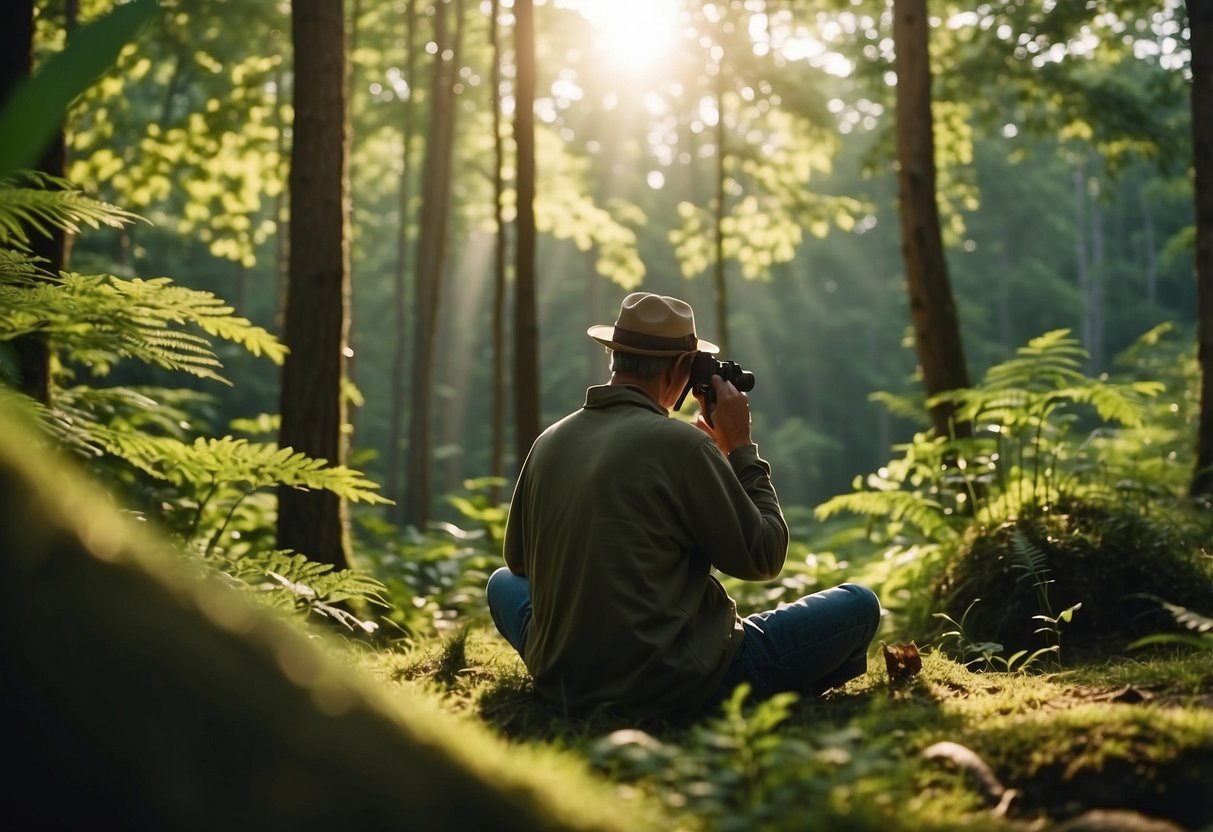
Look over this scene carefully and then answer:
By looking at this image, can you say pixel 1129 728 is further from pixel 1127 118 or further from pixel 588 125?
pixel 588 125

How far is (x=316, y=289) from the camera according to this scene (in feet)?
23.0

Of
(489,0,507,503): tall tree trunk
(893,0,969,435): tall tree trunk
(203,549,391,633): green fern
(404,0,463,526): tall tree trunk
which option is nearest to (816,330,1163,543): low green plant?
(893,0,969,435): tall tree trunk

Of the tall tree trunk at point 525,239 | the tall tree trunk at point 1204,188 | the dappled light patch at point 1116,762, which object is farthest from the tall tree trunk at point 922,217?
the dappled light patch at point 1116,762

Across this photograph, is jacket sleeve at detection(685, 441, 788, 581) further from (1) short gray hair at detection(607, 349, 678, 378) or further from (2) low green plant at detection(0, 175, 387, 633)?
(2) low green plant at detection(0, 175, 387, 633)

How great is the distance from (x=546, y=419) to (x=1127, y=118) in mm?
40715

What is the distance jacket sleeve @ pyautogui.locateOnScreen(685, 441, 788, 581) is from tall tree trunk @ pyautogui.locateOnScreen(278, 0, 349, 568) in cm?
363

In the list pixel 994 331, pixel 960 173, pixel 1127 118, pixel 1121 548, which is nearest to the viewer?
pixel 1121 548

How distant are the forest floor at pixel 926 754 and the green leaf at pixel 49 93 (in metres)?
1.67

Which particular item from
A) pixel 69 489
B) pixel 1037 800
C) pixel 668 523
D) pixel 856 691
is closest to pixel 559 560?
pixel 668 523

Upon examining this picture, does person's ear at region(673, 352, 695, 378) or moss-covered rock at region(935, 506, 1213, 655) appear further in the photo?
moss-covered rock at region(935, 506, 1213, 655)

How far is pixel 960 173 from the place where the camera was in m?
17.8

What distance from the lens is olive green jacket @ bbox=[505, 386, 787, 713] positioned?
3840 millimetres

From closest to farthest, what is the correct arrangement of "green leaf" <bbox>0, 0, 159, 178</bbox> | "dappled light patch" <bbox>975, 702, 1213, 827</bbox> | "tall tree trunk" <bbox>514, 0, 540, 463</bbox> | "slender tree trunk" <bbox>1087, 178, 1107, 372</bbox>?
1. "green leaf" <bbox>0, 0, 159, 178</bbox>
2. "dappled light patch" <bbox>975, 702, 1213, 827</bbox>
3. "tall tree trunk" <bbox>514, 0, 540, 463</bbox>
4. "slender tree trunk" <bbox>1087, 178, 1107, 372</bbox>

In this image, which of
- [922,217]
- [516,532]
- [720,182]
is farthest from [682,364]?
[720,182]
